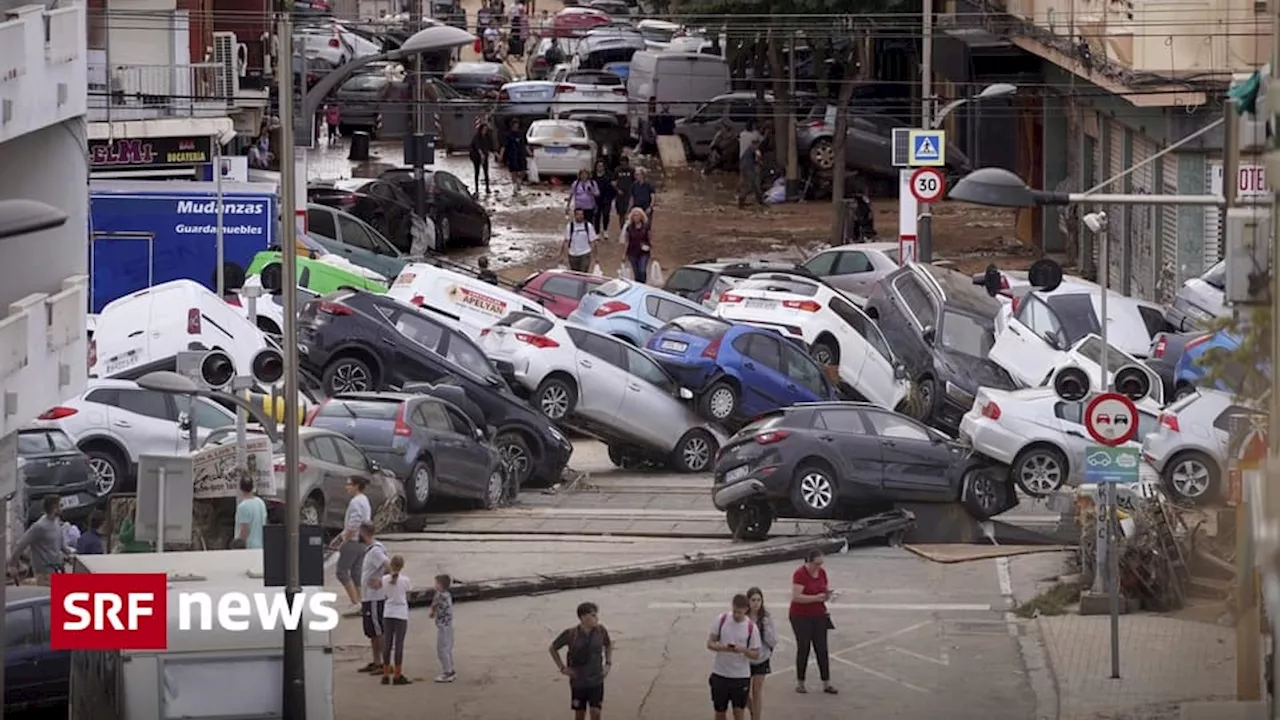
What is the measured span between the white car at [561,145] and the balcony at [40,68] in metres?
30.5

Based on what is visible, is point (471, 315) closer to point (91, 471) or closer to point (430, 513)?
point (430, 513)

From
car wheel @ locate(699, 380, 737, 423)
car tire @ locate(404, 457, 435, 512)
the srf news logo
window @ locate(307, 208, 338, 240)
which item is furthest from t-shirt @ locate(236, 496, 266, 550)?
window @ locate(307, 208, 338, 240)

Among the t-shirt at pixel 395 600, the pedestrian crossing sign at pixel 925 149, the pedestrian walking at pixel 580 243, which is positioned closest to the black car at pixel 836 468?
the t-shirt at pixel 395 600

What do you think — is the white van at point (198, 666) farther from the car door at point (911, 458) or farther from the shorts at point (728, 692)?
the car door at point (911, 458)

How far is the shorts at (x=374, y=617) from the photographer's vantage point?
20281 mm

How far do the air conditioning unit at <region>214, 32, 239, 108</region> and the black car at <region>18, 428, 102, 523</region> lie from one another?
18.8 metres

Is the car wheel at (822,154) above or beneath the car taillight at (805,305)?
above

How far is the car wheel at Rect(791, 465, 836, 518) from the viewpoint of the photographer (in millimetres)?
24500

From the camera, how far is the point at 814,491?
80.6 ft

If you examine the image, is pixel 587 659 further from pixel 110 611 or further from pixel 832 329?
pixel 832 329

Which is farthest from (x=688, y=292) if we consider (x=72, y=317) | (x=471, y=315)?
(x=72, y=317)

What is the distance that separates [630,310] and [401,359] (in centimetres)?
441

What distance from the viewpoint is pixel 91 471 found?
24.0 meters

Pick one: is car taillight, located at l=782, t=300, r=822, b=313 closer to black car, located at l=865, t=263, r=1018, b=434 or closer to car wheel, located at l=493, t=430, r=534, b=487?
black car, located at l=865, t=263, r=1018, b=434
